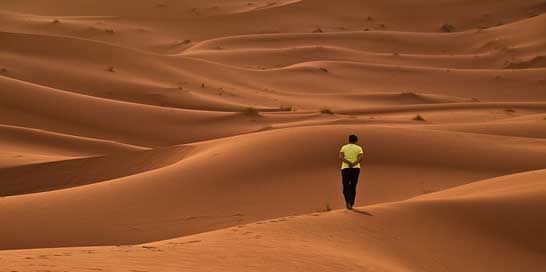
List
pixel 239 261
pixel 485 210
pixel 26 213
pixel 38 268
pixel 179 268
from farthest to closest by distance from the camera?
pixel 26 213 → pixel 485 210 → pixel 239 261 → pixel 179 268 → pixel 38 268

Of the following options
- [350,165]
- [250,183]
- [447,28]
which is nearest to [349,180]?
[350,165]

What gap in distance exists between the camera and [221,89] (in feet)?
90.2

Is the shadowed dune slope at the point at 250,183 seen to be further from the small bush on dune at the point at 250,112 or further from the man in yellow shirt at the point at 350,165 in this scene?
the small bush on dune at the point at 250,112

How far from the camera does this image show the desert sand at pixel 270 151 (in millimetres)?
9000

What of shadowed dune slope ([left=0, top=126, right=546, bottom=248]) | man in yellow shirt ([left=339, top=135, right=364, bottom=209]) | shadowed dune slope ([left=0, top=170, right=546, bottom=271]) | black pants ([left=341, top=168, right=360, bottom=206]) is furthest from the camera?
shadowed dune slope ([left=0, top=126, right=546, bottom=248])

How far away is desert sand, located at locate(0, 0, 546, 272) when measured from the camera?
9000mm

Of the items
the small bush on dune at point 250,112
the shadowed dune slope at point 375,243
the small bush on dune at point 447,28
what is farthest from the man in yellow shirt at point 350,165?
the small bush on dune at point 447,28

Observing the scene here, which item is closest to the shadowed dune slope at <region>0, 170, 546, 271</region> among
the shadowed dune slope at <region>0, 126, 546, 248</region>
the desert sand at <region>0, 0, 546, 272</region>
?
the desert sand at <region>0, 0, 546, 272</region>

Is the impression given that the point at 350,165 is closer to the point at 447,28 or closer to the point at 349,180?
the point at 349,180

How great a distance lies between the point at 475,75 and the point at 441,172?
18.6m

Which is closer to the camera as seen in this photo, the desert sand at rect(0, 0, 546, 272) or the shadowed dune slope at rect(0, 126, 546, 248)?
the desert sand at rect(0, 0, 546, 272)

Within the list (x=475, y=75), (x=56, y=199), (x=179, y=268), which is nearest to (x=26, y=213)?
(x=56, y=199)

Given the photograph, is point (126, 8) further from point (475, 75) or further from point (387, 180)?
point (387, 180)

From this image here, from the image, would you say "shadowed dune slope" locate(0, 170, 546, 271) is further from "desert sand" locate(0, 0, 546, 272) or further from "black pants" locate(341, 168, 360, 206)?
"black pants" locate(341, 168, 360, 206)
